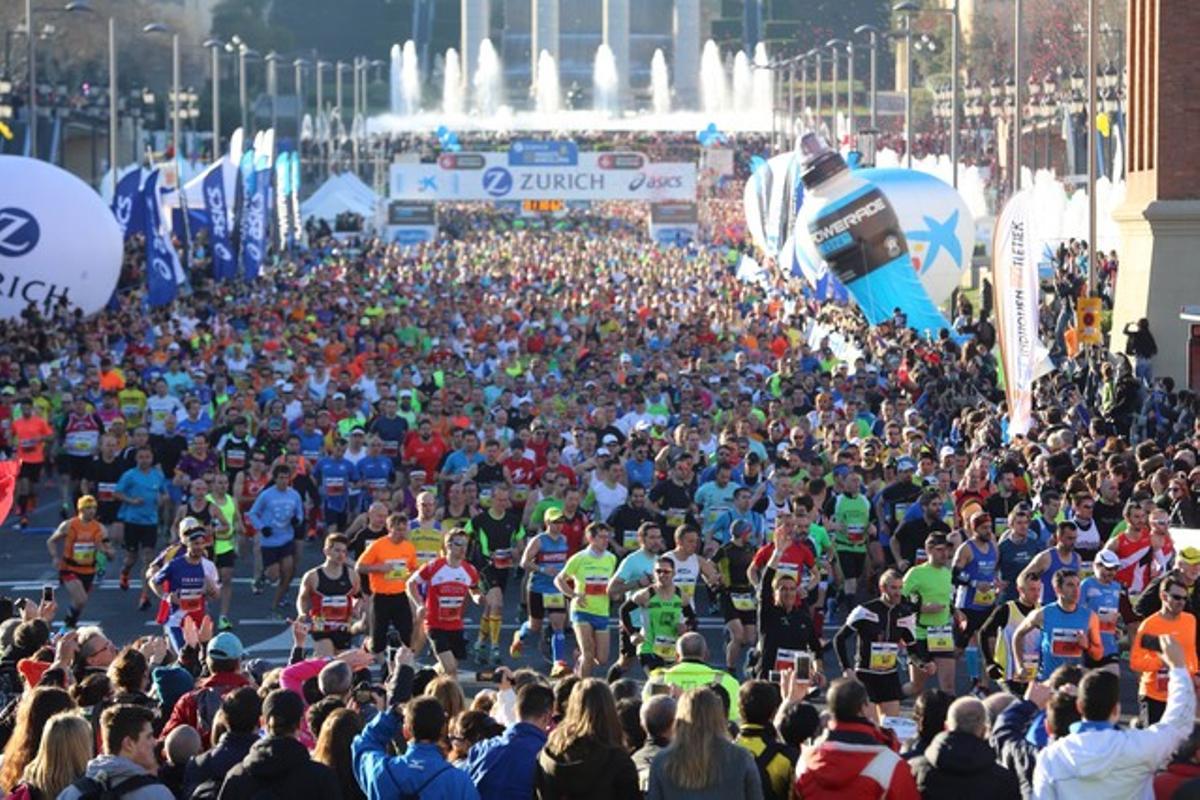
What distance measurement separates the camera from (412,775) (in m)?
9.30

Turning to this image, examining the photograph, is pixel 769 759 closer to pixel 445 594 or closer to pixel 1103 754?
pixel 1103 754

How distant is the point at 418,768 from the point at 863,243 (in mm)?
30841

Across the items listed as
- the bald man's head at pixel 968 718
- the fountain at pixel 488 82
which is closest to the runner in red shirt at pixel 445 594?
the bald man's head at pixel 968 718

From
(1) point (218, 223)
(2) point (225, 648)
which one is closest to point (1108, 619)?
(2) point (225, 648)

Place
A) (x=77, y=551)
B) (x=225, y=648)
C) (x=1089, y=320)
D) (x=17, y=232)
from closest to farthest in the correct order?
(x=225, y=648)
(x=77, y=551)
(x=1089, y=320)
(x=17, y=232)

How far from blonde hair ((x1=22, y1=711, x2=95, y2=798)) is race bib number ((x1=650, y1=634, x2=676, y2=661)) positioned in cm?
729

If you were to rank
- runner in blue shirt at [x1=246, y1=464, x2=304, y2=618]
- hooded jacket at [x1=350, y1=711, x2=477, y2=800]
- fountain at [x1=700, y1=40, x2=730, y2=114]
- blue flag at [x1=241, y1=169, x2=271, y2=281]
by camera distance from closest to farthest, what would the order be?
1. hooded jacket at [x1=350, y1=711, x2=477, y2=800]
2. runner in blue shirt at [x1=246, y1=464, x2=304, y2=618]
3. blue flag at [x1=241, y1=169, x2=271, y2=281]
4. fountain at [x1=700, y1=40, x2=730, y2=114]

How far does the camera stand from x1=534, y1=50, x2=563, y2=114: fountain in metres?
145

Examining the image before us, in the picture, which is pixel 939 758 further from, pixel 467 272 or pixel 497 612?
pixel 467 272

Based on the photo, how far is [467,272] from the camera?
65.3 meters

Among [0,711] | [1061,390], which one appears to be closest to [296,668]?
[0,711]

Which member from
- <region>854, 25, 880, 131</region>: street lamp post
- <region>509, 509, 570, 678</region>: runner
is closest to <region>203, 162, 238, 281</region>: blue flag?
<region>854, 25, 880, 131</region>: street lamp post

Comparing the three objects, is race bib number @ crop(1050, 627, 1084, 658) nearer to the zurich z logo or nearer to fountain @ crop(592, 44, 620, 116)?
the zurich z logo

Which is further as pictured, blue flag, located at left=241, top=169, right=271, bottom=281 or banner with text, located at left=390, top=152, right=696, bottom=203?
banner with text, located at left=390, top=152, right=696, bottom=203
